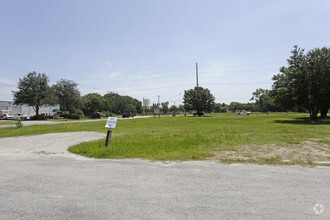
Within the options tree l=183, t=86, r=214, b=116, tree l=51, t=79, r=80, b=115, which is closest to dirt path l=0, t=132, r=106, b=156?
tree l=51, t=79, r=80, b=115

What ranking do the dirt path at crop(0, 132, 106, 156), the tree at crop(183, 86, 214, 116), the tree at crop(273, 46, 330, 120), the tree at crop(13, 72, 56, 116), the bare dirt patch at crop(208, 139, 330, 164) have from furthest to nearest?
the tree at crop(183, 86, 214, 116), the tree at crop(13, 72, 56, 116), the tree at crop(273, 46, 330, 120), the dirt path at crop(0, 132, 106, 156), the bare dirt patch at crop(208, 139, 330, 164)

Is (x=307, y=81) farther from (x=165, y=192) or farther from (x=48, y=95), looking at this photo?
(x=48, y=95)

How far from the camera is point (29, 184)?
441 centimetres

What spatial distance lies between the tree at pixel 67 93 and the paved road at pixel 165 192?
186 feet

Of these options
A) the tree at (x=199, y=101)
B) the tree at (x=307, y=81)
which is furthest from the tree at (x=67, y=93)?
the tree at (x=307, y=81)

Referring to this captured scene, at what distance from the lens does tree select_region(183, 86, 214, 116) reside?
83.0m

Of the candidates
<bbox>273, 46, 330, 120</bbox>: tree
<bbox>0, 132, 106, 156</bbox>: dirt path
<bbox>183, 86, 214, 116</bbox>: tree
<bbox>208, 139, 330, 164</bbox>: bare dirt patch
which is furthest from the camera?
<bbox>183, 86, 214, 116</bbox>: tree

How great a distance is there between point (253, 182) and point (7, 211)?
4955 mm

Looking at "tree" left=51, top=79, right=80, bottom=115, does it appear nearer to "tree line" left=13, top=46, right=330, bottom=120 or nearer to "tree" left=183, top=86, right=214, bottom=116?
"tree line" left=13, top=46, right=330, bottom=120

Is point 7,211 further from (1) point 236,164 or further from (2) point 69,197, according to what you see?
(1) point 236,164

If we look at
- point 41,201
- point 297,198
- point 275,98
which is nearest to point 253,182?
point 297,198

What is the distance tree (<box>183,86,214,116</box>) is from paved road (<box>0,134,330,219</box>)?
77.8 m

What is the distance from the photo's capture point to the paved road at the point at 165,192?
121 inches

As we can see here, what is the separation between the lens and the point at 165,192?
12.8 ft
